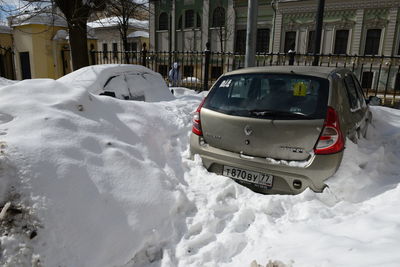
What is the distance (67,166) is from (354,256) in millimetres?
2454

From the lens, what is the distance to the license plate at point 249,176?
3.26m

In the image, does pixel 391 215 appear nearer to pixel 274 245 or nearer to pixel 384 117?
pixel 274 245

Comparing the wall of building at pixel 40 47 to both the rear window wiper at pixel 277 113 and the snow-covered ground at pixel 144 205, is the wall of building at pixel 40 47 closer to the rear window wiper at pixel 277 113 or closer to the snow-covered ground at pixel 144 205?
the snow-covered ground at pixel 144 205

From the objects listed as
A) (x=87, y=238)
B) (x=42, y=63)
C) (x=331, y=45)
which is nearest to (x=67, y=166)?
(x=87, y=238)

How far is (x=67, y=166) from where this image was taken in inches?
111

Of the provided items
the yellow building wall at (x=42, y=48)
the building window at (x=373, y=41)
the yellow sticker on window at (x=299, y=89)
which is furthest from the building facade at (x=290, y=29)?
the yellow sticker on window at (x=299, y=89)

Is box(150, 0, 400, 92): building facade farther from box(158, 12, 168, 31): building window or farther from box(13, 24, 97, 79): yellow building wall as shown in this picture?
box(13, 24, 97, 79): yellow building wall

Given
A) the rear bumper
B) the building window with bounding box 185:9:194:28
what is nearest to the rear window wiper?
the rear bumper

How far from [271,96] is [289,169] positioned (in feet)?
2.76

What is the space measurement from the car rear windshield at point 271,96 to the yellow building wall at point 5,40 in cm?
1518

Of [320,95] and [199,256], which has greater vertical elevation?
[320,95]

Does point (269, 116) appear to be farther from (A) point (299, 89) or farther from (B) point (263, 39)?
(B) point (263, 39)

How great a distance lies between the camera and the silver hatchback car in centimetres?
305

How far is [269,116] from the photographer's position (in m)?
3.22
